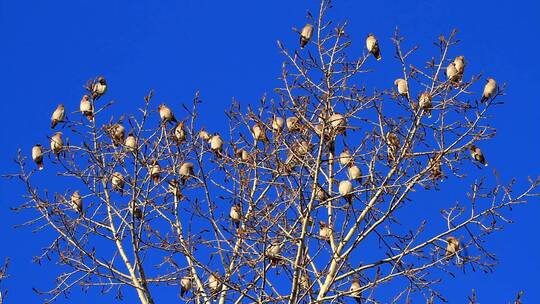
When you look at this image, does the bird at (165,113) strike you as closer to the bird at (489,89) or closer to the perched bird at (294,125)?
the perched bird at (294,125)

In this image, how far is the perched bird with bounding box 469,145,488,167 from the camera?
936cm

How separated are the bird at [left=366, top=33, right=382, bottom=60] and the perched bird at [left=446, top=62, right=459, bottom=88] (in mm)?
1101

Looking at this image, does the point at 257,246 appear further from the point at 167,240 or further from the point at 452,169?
the point at 452,169

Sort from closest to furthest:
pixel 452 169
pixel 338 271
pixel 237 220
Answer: pixel 338 271 → pixel 452 169 → pixel 237 220

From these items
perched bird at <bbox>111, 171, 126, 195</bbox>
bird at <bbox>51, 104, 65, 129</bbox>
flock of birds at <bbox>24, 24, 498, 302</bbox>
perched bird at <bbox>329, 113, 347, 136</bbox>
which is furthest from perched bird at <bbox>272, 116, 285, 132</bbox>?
bird at <bbox>51, 104, 65, 129</bbox>

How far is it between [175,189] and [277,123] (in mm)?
1309

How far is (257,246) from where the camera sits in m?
8.60

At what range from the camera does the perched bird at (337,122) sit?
858cm

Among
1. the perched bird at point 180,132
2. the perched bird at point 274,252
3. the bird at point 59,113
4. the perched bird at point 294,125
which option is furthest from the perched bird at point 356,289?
the bird at point 59,113

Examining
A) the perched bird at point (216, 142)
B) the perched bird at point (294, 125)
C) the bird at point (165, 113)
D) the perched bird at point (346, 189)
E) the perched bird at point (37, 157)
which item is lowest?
the perched bird at point (346, 189)

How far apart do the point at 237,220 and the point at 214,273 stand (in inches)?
40.5

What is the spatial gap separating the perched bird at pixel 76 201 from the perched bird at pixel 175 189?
2.58ft

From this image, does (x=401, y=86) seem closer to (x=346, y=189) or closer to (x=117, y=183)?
(x=346, y=189)

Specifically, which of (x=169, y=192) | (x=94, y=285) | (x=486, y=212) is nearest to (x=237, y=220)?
(x=169, y=192)
